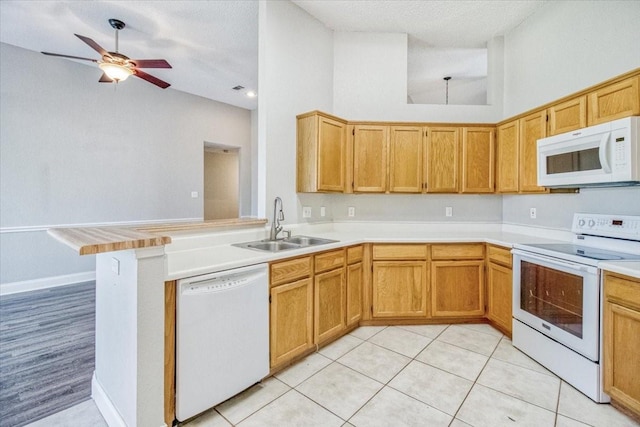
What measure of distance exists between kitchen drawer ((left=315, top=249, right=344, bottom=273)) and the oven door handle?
4.88ft

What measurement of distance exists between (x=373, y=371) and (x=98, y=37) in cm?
489

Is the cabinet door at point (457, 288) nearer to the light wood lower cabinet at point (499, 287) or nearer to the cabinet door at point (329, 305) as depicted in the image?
the light wood lower cabinet at point (499, 287)

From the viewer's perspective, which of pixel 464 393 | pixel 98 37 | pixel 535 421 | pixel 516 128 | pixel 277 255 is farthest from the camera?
pixel 98 37

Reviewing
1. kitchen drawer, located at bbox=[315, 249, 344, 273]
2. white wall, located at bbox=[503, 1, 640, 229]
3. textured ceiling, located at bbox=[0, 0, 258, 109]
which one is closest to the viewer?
white wall, located at bbox=[503, 1, 640, 229]

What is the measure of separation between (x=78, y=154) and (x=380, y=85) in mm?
4352

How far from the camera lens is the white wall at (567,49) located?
223cm

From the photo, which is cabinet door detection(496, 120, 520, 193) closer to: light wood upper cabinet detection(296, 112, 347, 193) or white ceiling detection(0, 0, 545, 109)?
white ceiling detection(0, 0, 545, 109)

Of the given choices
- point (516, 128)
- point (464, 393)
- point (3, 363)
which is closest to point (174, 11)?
point (3, 363)

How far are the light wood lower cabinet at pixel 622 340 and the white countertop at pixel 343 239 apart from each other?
862 mm

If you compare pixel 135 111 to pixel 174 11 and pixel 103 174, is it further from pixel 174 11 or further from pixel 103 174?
pixel 174 11

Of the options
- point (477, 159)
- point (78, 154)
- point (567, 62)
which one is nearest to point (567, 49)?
point (567, 62)

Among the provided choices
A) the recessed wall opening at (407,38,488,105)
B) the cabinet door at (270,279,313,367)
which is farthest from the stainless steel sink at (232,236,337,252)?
the recessed wall opening at (407,38,488,105)

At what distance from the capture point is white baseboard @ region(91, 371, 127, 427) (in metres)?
1.54

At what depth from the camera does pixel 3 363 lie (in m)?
2.20
